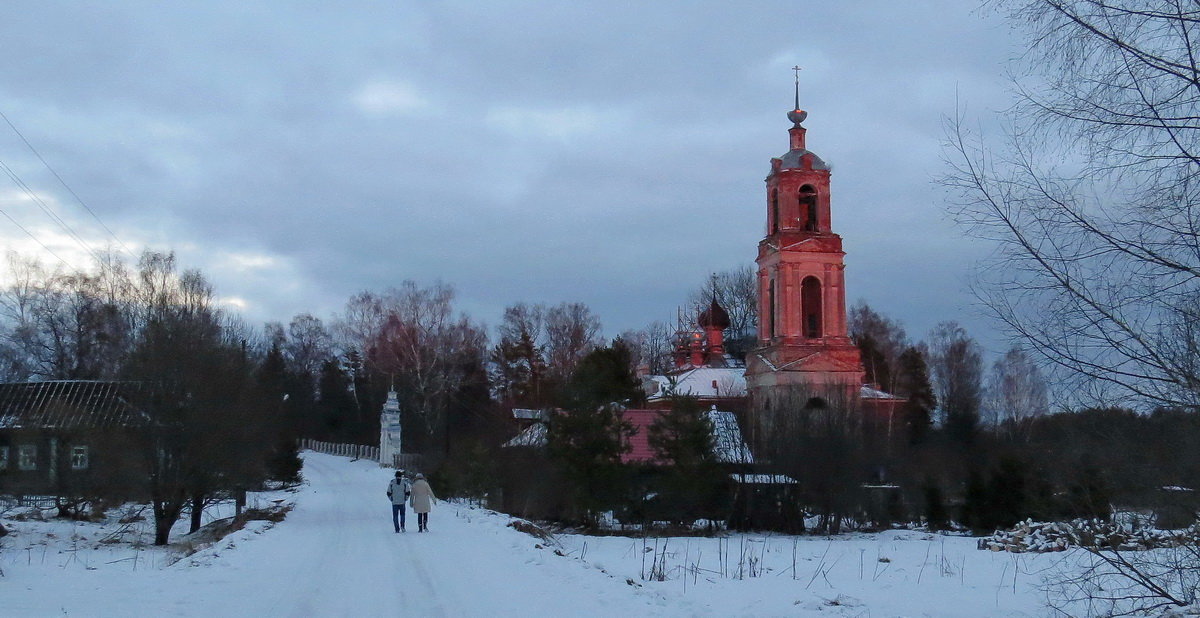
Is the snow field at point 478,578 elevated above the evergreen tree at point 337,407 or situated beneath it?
situated beneath

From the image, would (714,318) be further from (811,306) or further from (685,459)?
(685,459)

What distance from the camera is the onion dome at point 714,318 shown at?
7232 cm

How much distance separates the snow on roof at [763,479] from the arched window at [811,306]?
23.0 meters

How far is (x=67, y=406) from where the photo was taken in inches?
1146

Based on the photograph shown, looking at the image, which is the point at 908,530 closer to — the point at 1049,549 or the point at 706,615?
the point at 1049,549

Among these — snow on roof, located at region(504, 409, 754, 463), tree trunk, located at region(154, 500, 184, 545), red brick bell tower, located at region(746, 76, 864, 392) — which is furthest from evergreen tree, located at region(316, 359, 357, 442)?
tree trunk, located at region(154, 500, 184, 545)

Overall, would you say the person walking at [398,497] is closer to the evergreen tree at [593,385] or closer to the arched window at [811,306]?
the evergreen tree at [593,385]

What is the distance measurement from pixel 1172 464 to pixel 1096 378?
2.64 ft

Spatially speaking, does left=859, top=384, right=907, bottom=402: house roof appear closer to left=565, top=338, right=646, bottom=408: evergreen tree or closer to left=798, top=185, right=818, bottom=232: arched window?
left=798, top=185, right=818, bottom=232: arched window

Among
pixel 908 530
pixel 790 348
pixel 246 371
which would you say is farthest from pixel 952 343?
pixel 246 371

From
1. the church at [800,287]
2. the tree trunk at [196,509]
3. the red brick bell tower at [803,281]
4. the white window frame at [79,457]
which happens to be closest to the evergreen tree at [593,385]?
the tree trunk at [196,509]

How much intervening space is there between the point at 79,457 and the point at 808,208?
125ft

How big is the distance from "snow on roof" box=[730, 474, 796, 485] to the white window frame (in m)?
18.2

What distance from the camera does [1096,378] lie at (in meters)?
7.04
